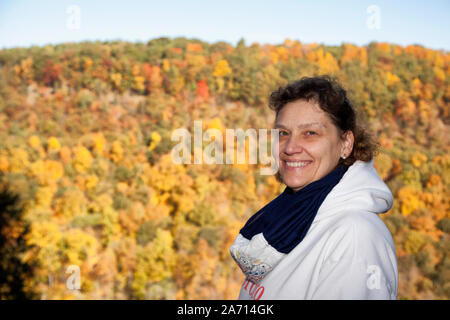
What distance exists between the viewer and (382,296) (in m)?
0.89

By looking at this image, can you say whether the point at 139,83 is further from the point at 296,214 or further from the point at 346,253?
the point at 346,253

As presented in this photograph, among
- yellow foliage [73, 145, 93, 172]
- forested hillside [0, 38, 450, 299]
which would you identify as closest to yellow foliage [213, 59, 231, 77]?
forested hillside [0, 38, 450, 299]

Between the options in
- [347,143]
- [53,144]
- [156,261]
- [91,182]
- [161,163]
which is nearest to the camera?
[347,143]

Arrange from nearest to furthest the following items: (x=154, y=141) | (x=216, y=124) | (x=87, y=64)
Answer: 1. (x=154, y=141)
2. (x=216, y=124)
3. (x=87, y=64)

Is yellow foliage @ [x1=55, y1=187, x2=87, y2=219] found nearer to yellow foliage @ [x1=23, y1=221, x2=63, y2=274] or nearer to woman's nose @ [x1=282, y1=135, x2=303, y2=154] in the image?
yellow foliage @ [x1=23, y1=221, x2=63, y2=274]

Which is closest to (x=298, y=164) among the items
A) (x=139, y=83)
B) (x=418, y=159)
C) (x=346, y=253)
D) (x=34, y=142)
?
(x=346, y=253)

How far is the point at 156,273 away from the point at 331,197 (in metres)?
29.3

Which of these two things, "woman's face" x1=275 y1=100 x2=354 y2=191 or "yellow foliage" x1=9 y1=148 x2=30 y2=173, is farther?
"yellow foliage" x1=9 y1=148 x2=30 y2=173

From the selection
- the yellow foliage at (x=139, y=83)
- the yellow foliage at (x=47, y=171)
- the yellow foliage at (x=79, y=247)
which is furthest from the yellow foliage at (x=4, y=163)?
the yellow foliage at (x=139, y=83)

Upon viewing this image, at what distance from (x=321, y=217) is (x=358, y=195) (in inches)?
5.5

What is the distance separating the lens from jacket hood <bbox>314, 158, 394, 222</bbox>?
1001mm

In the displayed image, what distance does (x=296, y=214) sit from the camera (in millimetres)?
1198

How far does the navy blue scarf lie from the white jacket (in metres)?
0.03

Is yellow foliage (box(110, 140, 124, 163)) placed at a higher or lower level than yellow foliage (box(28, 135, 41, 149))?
lower
